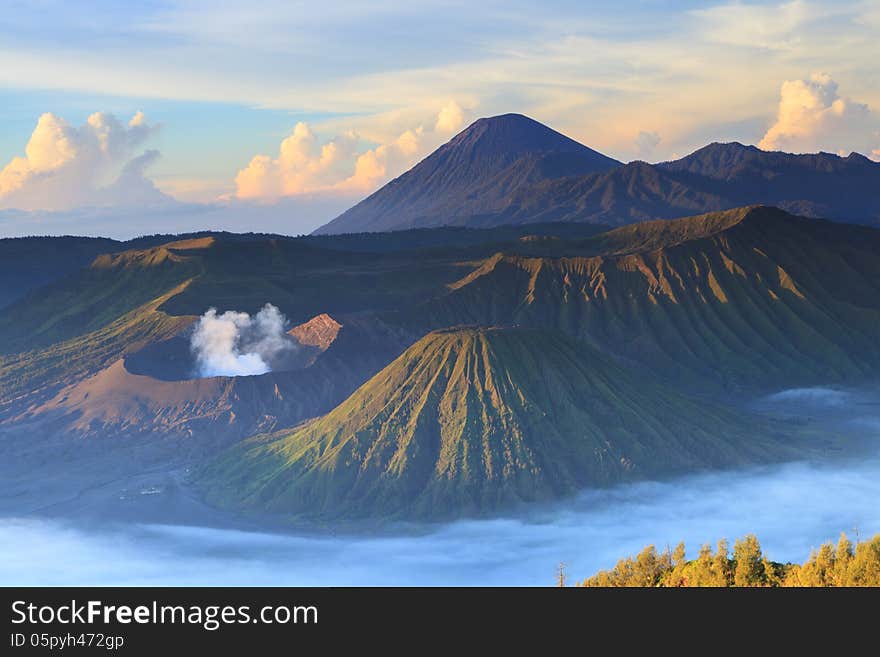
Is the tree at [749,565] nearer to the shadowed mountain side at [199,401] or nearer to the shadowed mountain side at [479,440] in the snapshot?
the shadowed mountain side at [479,440]

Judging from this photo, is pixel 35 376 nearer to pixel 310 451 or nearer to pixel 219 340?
pixel 219 340

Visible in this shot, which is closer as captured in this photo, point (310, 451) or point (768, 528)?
point (768, 528)

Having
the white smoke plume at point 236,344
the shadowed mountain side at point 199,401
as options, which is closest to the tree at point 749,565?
the shadowed mountain side at point 199,401

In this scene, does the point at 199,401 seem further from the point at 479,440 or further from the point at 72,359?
the point at 479,440

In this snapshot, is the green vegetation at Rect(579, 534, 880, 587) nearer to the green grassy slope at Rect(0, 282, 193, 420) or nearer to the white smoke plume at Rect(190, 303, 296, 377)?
the white smoke plume at Rect(190, 303, 296, 377)

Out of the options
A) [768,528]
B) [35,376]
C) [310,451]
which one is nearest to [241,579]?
[310,451]

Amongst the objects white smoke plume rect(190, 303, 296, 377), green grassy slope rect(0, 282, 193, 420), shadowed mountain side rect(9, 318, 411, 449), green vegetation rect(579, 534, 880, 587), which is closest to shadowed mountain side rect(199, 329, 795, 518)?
shadowed mountain side rect(9, 318, 411, 449)
